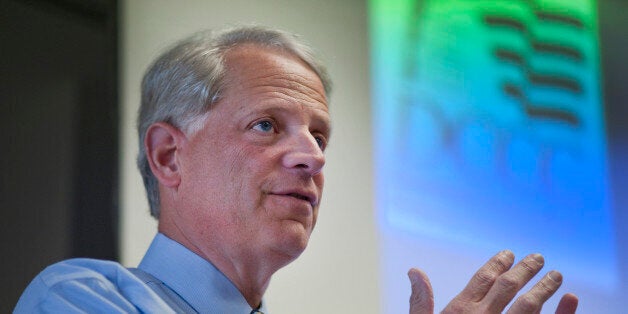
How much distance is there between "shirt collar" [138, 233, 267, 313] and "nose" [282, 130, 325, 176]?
8.8 inches

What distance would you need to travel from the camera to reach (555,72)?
7.91 feet

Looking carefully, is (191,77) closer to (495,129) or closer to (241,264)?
(241,264)

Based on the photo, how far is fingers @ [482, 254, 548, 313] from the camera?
1202 mm

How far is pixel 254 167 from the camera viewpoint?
4.50 feet

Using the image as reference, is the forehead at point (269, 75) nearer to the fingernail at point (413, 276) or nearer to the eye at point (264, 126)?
the eye at point (264, 126)

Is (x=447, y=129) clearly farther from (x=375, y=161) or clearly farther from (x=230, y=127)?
(x=230, y=127)

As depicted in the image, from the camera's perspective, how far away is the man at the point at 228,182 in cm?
129

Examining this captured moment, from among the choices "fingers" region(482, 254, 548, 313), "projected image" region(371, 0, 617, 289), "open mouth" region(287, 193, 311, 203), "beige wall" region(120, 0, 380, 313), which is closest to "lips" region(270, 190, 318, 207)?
"open mouth" region(287, 193, 311, 203)

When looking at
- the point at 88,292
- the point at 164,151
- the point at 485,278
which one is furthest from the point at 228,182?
the point at 485,278

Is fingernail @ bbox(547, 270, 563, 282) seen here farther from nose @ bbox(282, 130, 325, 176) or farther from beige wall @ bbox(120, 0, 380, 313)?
beige wall @ bbox(120, 0, 380, 313)

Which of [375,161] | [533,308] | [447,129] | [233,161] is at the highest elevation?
[447,129]

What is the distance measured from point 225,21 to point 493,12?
0.82 metres

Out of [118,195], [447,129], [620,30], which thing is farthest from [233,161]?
[620,30]

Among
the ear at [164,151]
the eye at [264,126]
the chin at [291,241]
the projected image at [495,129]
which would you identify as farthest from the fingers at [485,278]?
the projected image at [495,129]
